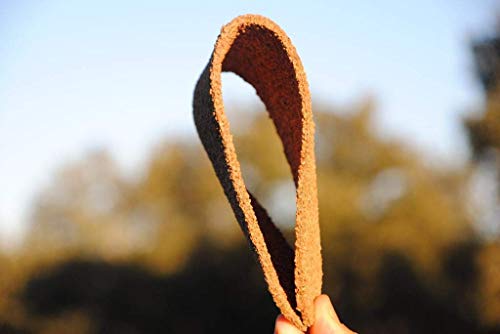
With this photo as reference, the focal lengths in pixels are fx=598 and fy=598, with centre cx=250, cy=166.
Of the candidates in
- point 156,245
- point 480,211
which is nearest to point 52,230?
point 156,245

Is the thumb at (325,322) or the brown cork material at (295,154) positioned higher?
the brown cork material at (295,154)

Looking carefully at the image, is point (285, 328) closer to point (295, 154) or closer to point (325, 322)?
point (325, 322)

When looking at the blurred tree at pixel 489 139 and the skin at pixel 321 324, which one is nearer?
the skin at pixel 321 324

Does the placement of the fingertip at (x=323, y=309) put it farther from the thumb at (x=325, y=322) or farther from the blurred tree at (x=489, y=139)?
the blurred tree at (x=489, y=139)

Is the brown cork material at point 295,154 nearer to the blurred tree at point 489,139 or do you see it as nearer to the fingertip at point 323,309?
the fingertip at point 323,309

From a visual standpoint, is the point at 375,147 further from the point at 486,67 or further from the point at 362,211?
the point at 486,67

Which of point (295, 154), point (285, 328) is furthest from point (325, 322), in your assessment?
point (295, 154)

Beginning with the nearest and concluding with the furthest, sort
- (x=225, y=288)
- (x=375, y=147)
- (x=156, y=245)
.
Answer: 1. (x=225, y=288)
2. (x=156, y=245)
3. (x=375, y=147)

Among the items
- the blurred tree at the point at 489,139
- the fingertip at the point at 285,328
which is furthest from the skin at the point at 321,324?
the blurred tree at the point at 489,139

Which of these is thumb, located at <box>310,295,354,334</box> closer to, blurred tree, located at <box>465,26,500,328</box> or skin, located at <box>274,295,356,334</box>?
skin, located at <box>274,295,356,334</box>
